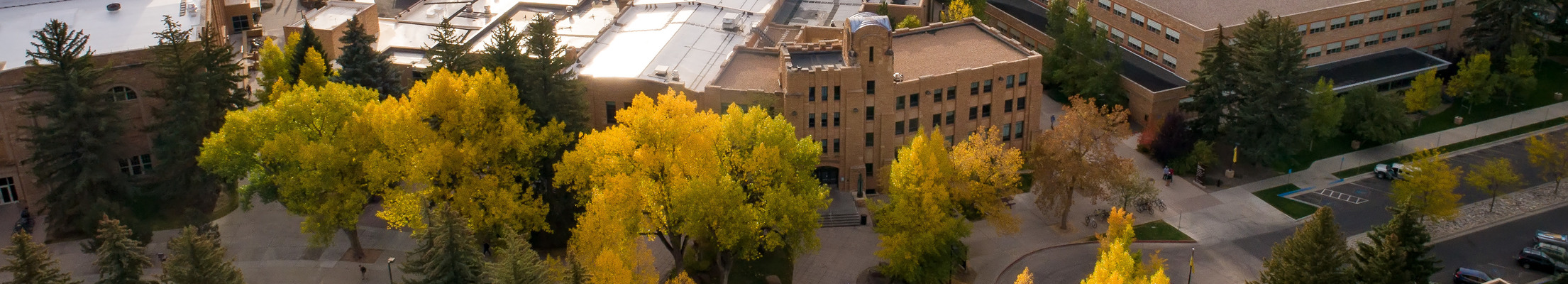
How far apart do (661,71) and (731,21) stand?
13.2 metres

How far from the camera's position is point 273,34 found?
114 m

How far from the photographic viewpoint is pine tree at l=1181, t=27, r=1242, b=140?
9294 cm

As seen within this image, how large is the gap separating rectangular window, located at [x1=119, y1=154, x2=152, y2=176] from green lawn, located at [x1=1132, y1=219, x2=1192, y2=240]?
59470 mm

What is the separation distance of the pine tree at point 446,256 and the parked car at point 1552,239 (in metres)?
60.4

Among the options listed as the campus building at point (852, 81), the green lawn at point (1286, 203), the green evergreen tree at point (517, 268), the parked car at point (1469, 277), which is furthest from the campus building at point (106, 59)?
the parked car at point (1469, 277)

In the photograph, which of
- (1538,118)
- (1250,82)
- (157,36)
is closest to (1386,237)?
(1250,82)

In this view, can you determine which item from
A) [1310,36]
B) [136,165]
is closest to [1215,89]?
[1310,36]

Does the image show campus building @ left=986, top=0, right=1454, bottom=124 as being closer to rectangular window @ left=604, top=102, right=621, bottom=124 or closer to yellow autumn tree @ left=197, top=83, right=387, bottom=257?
rectangular window @ left=604, top=102, right=621, bottom=124

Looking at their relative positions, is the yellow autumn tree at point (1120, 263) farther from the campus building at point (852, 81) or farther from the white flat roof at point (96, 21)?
the white flat roof at point (96, 21)

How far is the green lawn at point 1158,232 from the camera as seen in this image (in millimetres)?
85000

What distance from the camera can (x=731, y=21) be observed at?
101562 mm

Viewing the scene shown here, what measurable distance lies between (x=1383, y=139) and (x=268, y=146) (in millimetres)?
71393

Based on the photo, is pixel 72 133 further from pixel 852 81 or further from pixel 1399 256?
pixel 1399 256

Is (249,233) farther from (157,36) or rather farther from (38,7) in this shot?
(38,7)
